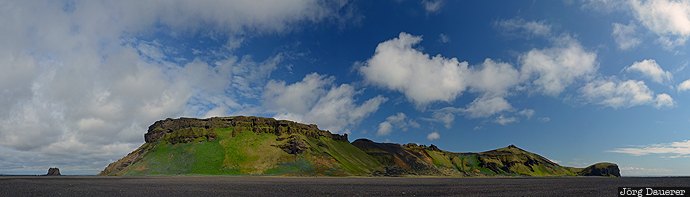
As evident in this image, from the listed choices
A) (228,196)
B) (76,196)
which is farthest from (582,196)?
(76,196)

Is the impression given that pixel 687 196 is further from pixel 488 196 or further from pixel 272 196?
pixel 272 196

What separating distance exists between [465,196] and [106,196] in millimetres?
33789

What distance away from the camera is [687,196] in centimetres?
3425

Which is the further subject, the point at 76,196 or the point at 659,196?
the point at 76,196

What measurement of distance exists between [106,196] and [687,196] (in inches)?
1991

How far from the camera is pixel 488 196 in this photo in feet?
132

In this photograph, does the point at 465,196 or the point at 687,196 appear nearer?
the point at 687,196

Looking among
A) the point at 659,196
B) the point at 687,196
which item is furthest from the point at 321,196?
the point at 687,196

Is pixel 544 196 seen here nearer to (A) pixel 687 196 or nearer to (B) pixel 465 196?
(B) pixel 465 196

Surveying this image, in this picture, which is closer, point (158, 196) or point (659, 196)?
point (659, 196)

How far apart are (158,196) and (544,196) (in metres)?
36.1

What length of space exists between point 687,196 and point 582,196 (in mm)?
7811

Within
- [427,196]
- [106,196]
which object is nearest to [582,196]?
[427,196]

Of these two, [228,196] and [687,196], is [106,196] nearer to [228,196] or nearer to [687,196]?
[228,196]
